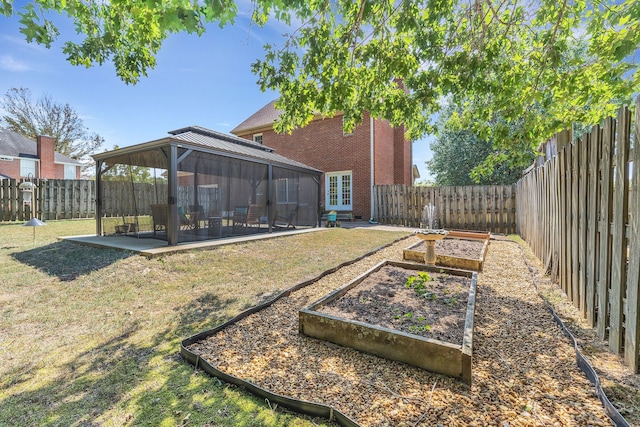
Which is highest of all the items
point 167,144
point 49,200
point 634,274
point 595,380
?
point 167,144

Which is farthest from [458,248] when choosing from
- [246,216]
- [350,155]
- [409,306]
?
[350,155]

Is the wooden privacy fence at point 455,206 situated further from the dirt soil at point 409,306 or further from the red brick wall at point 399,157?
the dirt soil at point 409,306

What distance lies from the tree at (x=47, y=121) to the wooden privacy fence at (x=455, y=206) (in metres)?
32.9

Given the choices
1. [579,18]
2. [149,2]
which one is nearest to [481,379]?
[149,2]

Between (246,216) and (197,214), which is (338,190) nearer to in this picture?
(246,216)

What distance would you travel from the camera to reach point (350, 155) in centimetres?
1534

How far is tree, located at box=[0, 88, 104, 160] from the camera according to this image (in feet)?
90.1

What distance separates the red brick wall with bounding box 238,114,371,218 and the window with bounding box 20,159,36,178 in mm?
22207

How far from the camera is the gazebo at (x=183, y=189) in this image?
7203 mm

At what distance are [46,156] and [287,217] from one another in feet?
86.1

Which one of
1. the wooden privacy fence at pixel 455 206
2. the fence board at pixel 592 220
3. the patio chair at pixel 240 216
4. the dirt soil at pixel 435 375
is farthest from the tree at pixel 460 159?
the dirt soil at pixel 435 375

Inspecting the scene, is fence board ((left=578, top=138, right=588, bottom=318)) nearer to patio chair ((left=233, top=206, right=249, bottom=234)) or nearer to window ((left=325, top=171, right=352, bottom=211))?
patio chair ((left=233, top=206, right=249, bottom=234))

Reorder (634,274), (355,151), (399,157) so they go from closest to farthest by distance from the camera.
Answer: (634,274)
(355,151)
(399,157)

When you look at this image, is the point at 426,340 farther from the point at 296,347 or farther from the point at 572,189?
the point at 572,189
